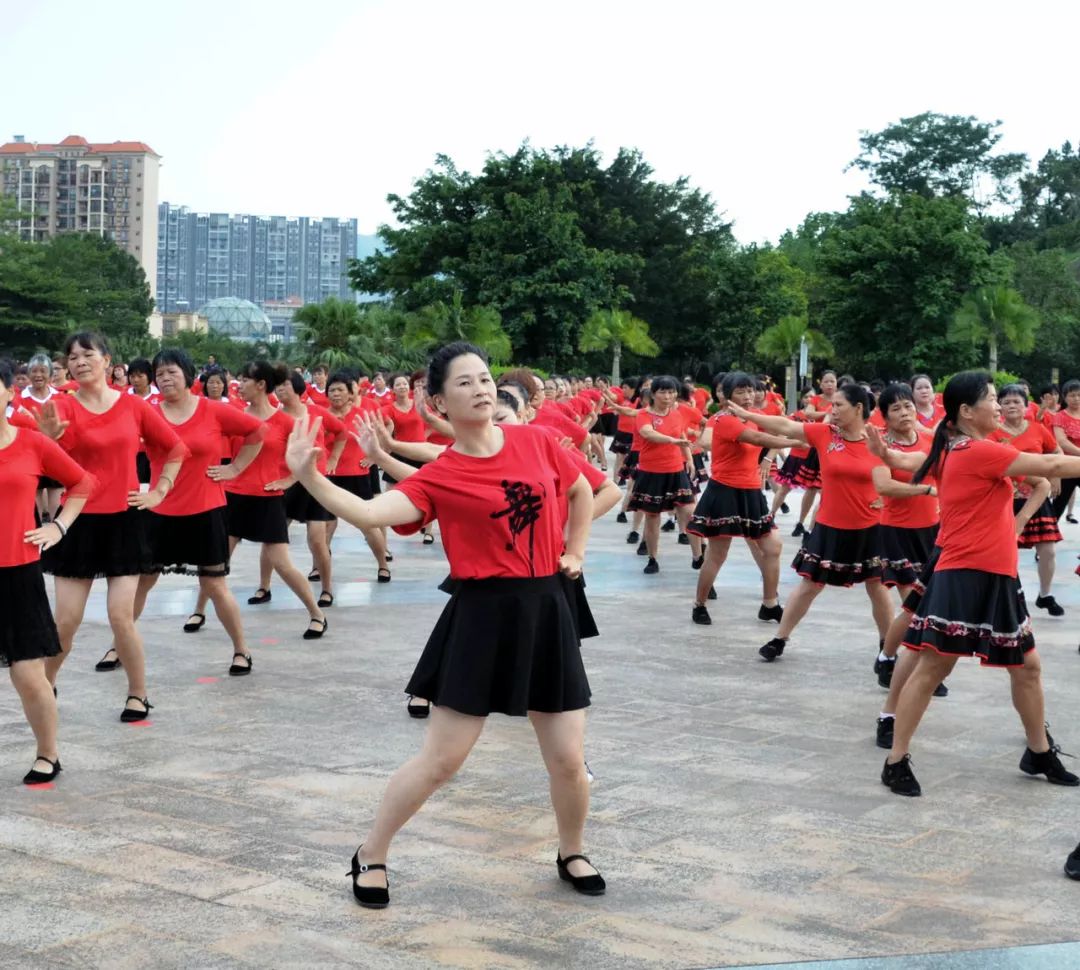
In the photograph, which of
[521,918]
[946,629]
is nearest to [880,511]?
[946,629]

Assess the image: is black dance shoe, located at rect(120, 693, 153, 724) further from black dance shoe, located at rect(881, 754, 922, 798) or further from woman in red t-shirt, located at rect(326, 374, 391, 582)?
woman in red t-shirt, located at rect(326, 374, 391, 582)

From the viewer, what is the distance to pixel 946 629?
5.89m

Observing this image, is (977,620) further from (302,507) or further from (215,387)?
(215,387)

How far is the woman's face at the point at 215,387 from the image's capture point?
14015 millimetres

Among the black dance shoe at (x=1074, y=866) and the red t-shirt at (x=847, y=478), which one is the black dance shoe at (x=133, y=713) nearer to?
the red t-shirt at (x=847, y=478)

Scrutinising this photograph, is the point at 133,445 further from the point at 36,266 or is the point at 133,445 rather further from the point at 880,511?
the point at 36,266

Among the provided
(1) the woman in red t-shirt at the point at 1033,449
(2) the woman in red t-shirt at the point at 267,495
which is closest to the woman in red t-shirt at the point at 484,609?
(2) the woman in red t-shirt at the point at 267,495

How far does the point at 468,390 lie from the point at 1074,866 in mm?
2586

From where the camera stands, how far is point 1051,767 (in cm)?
609

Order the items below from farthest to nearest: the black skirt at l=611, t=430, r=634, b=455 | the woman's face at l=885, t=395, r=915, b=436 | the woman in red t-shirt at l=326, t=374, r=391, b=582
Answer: the black skirt at l=611, t=430, r=634, b=455, the woman in red t-shirt at l=326, t=374, r=391, b=582, the woman's face at l=885, t=395, r=915, b=436

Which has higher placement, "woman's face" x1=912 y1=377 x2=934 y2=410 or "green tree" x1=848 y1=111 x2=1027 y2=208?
"green tree" x1=848 y1=111 x2=1027 y2=208

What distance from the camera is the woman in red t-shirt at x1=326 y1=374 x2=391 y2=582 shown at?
10.9m

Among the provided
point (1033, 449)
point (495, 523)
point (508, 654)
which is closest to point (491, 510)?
point (495, 523)

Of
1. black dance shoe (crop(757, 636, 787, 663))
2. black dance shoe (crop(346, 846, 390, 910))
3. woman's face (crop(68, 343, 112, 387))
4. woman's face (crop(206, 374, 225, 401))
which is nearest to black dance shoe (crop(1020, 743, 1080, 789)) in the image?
black dance shoe (crop(757, 636, 787, 663))
